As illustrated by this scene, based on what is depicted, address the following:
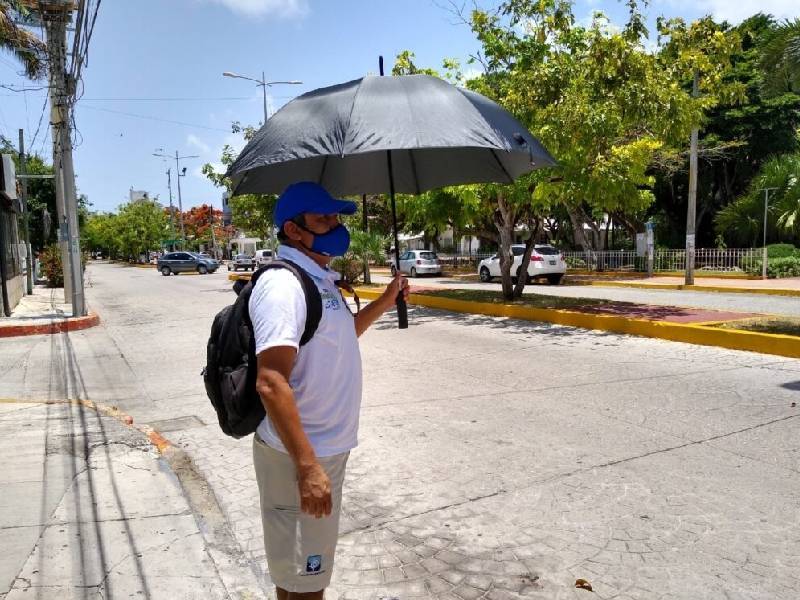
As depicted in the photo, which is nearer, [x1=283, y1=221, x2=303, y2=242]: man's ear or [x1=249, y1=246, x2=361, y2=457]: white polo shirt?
[x1=249, y1=246, x2=361, y2=457]: white polo shirt

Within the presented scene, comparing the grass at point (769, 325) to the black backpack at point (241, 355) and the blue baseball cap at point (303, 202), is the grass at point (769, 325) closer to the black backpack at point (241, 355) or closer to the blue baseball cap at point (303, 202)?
the blue baseball cap at point (303, 202)

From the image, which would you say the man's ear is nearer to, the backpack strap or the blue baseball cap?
the blue baseball cap

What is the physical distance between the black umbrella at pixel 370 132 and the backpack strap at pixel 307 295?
999 mm

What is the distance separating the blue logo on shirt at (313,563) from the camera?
7.09 feet

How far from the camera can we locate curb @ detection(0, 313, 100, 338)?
12.6 metres

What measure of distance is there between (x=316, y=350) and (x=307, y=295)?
0.62 feet

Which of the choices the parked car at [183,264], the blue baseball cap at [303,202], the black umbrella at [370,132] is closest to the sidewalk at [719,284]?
the black umbrella at [370,132]

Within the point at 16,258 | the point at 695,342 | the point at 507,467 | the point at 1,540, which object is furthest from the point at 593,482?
the point at 16,258

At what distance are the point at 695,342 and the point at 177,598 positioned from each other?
8575 mm

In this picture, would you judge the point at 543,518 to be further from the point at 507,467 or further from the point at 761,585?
the point at 761,585

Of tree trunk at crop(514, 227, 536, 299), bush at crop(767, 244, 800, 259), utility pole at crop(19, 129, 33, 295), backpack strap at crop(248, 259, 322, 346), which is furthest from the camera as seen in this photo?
utility pole at crop(19, 129, 33, 295)

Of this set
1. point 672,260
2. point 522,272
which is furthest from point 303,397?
point 672,260

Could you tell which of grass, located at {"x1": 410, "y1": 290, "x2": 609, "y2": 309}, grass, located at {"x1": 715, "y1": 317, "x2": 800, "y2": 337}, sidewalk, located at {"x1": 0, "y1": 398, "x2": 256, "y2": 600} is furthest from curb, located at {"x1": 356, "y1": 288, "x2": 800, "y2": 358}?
sidewalk, located at {"x1": 0, "y1": 398, "x2": 256, "y2": 600}

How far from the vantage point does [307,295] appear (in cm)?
208
